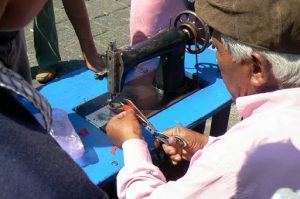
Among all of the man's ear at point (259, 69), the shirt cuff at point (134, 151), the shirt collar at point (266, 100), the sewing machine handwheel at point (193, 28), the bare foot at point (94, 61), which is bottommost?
the bare foot at point (94, 61)

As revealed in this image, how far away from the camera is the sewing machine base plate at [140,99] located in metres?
1.73

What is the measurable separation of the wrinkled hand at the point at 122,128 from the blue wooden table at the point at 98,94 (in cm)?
5

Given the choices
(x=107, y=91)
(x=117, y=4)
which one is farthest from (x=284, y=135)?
(x=117, y=4)

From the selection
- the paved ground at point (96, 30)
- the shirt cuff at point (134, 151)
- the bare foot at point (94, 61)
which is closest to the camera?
the shirt cuff at point (134, 151)

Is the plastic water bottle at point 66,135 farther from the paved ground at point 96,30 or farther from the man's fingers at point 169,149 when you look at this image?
the paved ground at point 96,30

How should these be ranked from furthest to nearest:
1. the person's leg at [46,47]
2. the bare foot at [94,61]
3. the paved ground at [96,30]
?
the paved ground at [96,30]
the person's leg at [46,47]
the bare foot at [94,61]

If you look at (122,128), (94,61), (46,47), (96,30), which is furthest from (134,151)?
(96,30)

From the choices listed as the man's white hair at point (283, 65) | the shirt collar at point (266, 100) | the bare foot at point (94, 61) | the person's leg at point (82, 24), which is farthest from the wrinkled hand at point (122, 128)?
the person's leg at point (82, 24)

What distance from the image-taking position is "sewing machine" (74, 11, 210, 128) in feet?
5.50

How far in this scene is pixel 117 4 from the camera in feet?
14.9

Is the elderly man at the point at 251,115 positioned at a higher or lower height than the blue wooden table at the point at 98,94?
higher

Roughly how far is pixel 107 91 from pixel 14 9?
1.18m

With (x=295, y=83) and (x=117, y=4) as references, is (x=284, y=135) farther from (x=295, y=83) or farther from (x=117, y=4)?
(x=117, y=4)

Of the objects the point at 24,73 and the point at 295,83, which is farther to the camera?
the point at 24,73
